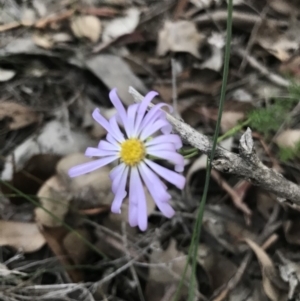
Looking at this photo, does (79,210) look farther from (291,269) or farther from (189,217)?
(291,269)

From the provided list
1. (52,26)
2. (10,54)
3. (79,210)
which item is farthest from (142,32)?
(79,210)

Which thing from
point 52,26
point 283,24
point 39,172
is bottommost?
point 39,172

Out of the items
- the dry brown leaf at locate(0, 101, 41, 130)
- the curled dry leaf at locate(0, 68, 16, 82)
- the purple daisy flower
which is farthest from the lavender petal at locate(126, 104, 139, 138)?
the curled dry leaf at locate(0, 68, 16, 82)

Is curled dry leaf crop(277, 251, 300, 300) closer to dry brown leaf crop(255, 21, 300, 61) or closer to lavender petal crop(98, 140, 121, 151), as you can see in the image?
lavender petal crop(98, 140, 121, 151)

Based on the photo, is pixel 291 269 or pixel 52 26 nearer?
pixel 291 269

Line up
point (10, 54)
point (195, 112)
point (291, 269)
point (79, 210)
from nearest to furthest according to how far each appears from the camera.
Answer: point (291, 269), point (79, 210), point (195, 112), point (10, 54)

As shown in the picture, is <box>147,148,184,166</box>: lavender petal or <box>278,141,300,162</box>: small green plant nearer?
<box>147,148,184,166</box>: lavender petal

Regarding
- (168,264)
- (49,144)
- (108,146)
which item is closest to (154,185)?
(108,146)
